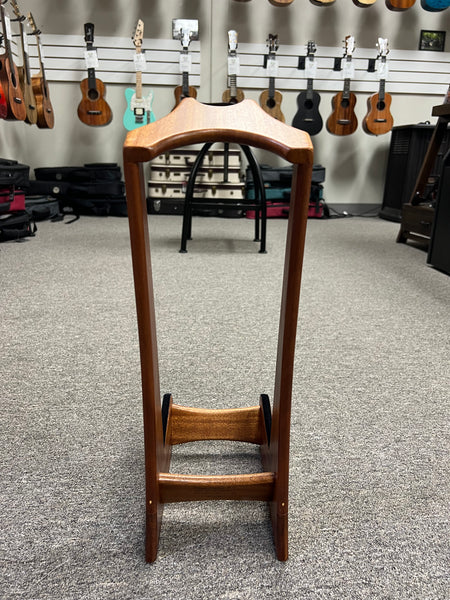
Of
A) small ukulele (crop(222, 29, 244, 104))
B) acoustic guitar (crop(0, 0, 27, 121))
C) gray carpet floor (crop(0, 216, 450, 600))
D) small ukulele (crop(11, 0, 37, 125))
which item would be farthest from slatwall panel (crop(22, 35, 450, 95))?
gray carpet floor (crop(0, 216, 450, 600))

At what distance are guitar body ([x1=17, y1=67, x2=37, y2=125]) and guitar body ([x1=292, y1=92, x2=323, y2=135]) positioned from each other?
192 cm

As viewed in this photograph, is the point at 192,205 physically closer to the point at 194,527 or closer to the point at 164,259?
the point at 164,259

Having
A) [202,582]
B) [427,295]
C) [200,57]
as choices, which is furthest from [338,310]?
[200,57]

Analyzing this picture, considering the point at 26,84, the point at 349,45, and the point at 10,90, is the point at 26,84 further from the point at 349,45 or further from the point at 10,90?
the point at 349,45

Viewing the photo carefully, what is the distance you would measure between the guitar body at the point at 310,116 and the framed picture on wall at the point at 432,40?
103 cm

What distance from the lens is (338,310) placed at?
5.27 ft

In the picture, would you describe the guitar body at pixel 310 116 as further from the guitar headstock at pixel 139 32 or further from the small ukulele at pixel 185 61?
the guitar headstock at pixel 139 32

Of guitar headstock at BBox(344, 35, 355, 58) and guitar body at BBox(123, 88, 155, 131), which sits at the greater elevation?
guitar headstock at BBox(344, 35, 355, 58)

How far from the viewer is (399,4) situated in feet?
11.3

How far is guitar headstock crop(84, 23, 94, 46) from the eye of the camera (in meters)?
3.37

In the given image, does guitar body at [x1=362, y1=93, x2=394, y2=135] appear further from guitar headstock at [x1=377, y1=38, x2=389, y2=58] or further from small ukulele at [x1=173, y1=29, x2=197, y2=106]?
small ukulele at [x1=173, y1=29, x2=197, y2=106]

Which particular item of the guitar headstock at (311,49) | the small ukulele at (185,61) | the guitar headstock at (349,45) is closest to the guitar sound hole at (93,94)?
the small ukulele at (185,61)

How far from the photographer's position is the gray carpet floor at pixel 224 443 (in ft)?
1.99

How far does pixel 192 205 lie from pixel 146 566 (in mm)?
1950
